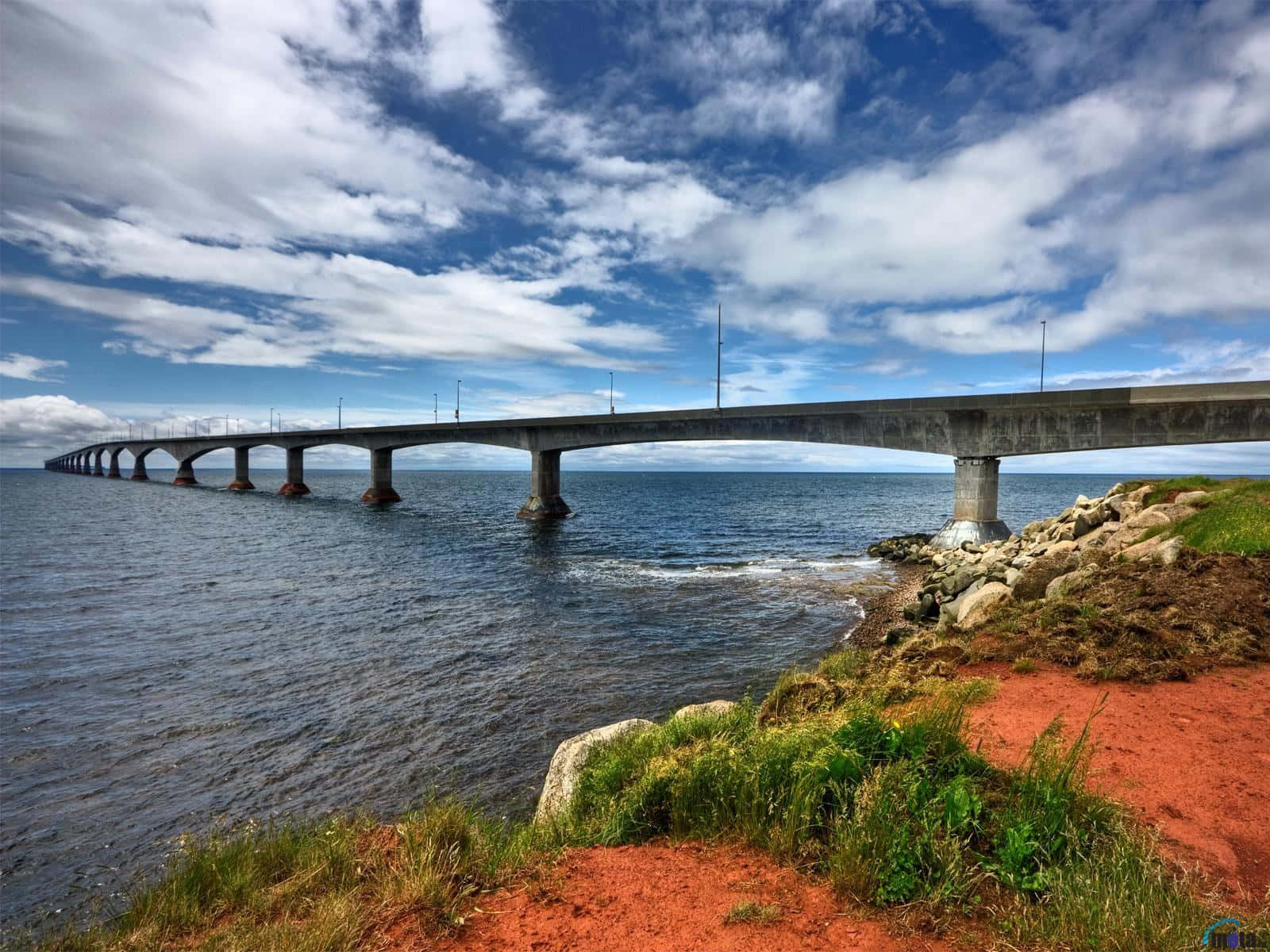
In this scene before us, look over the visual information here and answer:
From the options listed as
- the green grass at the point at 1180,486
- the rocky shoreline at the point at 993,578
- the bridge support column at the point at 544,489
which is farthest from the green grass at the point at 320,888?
the bridge support column at the point at 544,489

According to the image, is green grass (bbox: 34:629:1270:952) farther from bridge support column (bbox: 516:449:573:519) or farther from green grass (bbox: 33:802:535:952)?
bridge support column (bbox: 516:449:573:519)

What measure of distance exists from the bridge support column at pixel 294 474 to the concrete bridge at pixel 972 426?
50528 millimetres

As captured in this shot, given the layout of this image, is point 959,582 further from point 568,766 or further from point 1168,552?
point 568,766

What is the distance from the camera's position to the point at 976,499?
32.6 meters

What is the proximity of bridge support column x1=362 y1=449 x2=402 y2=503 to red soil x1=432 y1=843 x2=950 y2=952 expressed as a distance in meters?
73.7

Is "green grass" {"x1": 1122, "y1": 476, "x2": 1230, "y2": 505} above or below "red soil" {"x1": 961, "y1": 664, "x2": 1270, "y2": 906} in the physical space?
above

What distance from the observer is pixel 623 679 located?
559 inches

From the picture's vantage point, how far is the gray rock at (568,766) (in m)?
6.98

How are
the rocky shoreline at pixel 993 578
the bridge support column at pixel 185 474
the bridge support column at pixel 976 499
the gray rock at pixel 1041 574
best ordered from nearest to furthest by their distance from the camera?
the rocky shoreline at pixel 993 578
the gray rock at pixel 1041 574
the bridge support column at pixel 976 499
the bridge support column at pixel 185 474

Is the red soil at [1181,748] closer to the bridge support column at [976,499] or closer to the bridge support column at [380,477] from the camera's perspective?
the bridge support column at [976,499]

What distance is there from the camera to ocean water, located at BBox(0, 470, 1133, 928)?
896cm

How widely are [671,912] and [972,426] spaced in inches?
1352

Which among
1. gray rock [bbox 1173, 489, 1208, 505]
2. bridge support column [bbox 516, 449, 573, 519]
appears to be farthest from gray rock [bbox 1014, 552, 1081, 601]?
bridge support column [bbox 516, 449, 573, 519]

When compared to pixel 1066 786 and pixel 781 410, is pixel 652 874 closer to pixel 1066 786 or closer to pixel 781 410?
pixel 1066 786
